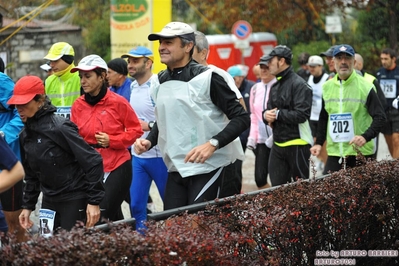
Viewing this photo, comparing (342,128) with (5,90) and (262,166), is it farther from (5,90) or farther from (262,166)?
(5,90)

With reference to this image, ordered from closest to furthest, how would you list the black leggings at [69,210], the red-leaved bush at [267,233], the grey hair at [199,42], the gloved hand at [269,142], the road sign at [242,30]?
the red-leaved bush at [267,233], the black leggings at [69,210], the grey hair at [199,42], the gloved hand at [269,142], the road sign at [242,30]

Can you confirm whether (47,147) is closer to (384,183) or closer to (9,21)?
(384,183)

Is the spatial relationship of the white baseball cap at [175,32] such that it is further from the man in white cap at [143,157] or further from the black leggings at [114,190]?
the man in white cap at [143,157]

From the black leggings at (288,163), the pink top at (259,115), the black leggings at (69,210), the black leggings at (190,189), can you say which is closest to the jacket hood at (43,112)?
the black leggings at (69,210)

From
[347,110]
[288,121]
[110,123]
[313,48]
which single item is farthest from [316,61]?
[313,48]

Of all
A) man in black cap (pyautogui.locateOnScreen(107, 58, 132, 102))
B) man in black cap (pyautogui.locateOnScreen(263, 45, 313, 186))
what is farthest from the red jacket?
man in black cap (pyautogui.locateOnScreen(263, 45, 313, 186))

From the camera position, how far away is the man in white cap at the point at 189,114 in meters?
6.54

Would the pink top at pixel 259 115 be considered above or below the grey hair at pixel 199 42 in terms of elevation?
below

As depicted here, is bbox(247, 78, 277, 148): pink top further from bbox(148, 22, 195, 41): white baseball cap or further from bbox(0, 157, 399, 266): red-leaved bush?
bbox(148, 22, 195, 41): white baseball cap

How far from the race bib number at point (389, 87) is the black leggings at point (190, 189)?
820cm

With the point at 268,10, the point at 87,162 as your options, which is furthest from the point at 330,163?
the point at 268,10

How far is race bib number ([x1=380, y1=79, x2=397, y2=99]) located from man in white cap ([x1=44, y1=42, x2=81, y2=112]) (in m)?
7.01

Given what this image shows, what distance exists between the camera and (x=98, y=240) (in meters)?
4.20

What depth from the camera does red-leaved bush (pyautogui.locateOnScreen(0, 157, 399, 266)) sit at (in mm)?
4164
